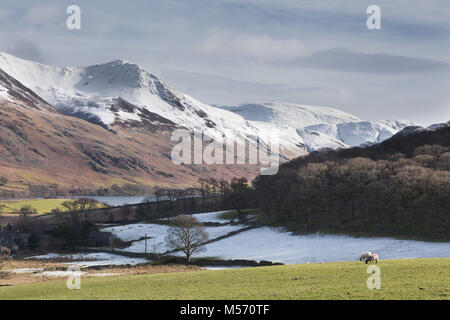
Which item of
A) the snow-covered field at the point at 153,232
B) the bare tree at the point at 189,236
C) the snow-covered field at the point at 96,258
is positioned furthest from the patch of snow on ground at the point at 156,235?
the bare tree at the point at 189,236

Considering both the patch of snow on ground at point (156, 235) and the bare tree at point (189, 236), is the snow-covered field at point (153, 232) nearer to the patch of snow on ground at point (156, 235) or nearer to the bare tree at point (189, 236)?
the patch of snow on ground at point (156, 235)

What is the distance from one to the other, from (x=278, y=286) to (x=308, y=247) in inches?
2572

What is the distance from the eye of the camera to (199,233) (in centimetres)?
11188

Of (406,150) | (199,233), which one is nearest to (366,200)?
(199,233)

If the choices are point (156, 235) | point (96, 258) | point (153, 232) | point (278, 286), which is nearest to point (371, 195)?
point (156, 235)

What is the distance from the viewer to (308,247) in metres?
104

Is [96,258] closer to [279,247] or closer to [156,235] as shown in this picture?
[156,235]

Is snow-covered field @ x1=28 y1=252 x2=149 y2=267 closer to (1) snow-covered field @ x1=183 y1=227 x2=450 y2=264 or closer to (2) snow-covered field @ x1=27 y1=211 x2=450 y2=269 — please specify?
(2) snow-covered field @ x1=27 y1=211 x2=450 y2=269

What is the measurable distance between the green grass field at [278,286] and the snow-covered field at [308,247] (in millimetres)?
41016

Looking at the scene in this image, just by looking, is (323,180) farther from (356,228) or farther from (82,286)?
(82,286)

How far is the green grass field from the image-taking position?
34625mm

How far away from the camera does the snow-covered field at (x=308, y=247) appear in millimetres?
87438
